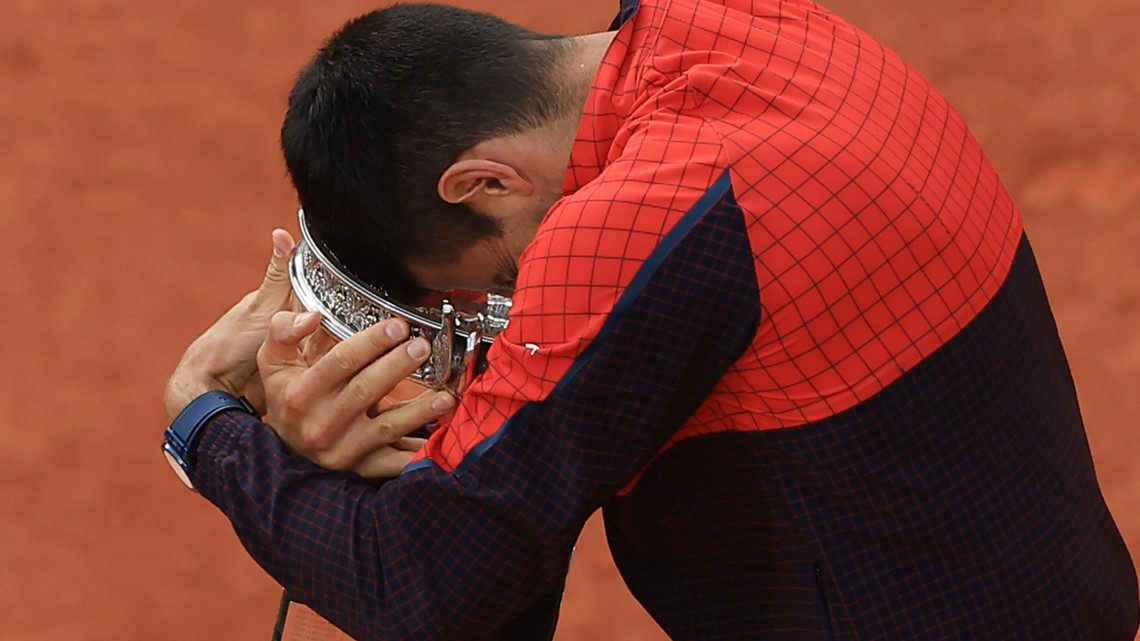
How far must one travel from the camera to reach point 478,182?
58.4 inches

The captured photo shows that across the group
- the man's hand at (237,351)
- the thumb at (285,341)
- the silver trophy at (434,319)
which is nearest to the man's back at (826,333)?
the silver trophy at (434,319)

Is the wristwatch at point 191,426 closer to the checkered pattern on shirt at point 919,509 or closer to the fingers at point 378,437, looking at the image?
the fingers at point 378,437

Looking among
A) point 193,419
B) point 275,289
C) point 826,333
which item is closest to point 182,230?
point 275,289

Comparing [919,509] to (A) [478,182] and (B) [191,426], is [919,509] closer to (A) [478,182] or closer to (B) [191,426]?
(A) [478,182]

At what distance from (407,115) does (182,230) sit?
185 centimetres

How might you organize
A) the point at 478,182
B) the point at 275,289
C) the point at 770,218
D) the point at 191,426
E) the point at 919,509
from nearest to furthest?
the point at 770,218 < the point at 919,509 < the point at 478,182 < the point at 191,426 < the point at 275,289

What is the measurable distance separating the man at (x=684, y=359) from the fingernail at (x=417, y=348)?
0.01 metres

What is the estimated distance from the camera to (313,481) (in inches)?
59.2

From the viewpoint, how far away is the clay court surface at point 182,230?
287 cm

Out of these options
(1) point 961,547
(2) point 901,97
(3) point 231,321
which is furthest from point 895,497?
(3) point 231,321

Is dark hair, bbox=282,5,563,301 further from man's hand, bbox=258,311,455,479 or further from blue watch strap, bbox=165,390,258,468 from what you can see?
blue watch strap, bbox=165,390,258,468

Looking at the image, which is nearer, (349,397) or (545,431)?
(545,431)

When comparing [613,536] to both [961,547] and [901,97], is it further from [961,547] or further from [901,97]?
[901,97]

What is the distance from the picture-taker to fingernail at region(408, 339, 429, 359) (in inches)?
60.9
